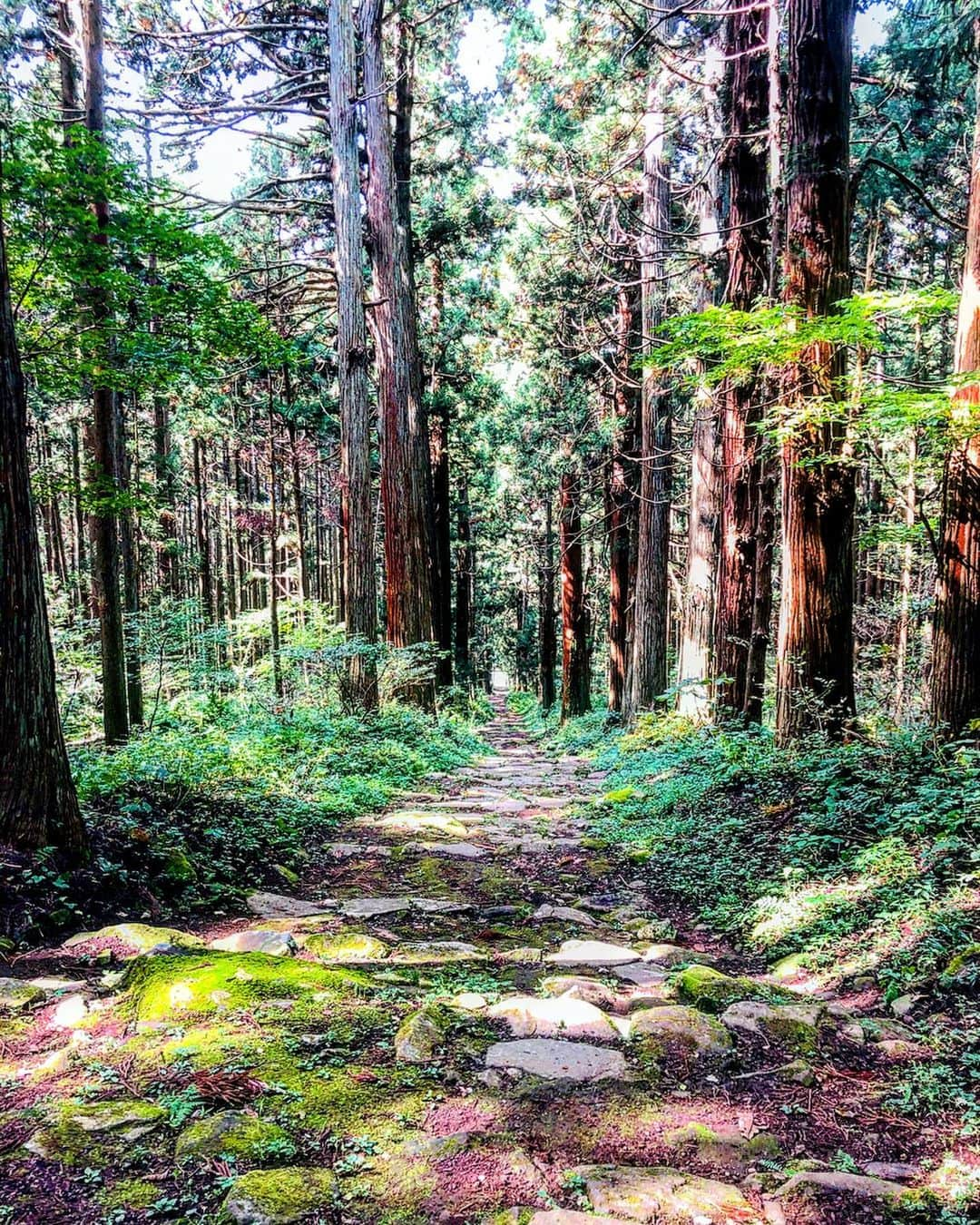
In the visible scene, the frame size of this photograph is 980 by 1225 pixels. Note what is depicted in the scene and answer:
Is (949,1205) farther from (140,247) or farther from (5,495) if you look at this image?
(140,247)

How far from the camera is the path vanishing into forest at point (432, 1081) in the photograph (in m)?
1.78

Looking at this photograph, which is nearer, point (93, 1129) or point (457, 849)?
point (93, 1129)

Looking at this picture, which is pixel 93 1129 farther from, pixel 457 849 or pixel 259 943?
pixel 457 849

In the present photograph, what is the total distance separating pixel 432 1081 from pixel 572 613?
17152 mm

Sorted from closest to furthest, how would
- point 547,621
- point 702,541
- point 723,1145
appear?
point 723,1145 < point 702,541 < point 547,621

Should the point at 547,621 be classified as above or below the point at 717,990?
below

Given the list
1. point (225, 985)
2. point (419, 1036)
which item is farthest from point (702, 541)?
point (225, 985)

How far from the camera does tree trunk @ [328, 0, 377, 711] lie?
33.3ft

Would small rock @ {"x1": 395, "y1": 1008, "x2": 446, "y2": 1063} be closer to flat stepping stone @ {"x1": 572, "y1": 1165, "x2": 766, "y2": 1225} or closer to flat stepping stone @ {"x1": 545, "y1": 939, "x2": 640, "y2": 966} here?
flat stepping stone @ {"x1": 572, "y1": 1165, "x2": 766, "y2": 1225}

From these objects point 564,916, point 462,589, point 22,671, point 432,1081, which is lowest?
point 564,916

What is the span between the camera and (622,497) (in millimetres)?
15953

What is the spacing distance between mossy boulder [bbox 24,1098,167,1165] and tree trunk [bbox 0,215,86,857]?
1924 mm

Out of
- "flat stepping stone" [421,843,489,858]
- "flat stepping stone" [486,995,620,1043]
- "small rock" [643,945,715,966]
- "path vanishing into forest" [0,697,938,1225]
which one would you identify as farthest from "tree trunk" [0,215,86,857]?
"small rock" [643,945,715,966]

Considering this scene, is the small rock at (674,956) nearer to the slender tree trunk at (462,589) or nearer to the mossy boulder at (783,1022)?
the mossy boulder at (783,1022)
